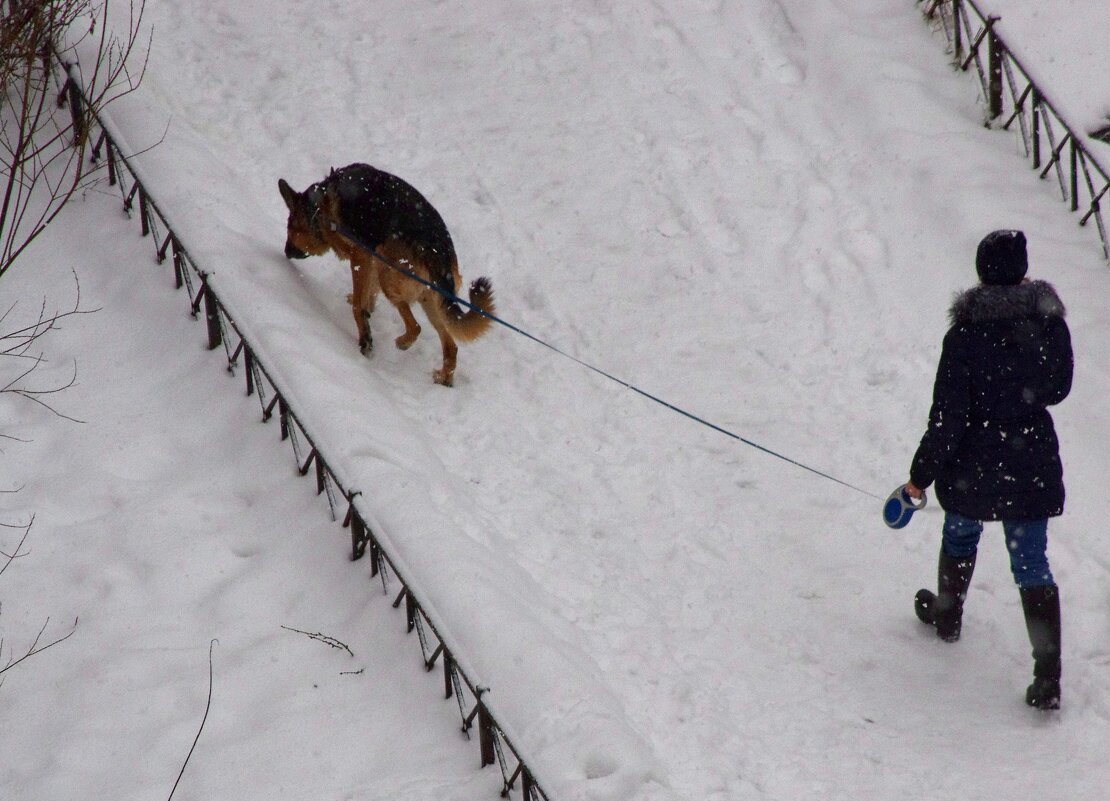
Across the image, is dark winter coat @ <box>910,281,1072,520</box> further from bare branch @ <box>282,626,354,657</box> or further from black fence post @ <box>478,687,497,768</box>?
bare branch @ <box>282,626,354,657</box>

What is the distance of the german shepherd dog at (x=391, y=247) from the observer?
6605 mm

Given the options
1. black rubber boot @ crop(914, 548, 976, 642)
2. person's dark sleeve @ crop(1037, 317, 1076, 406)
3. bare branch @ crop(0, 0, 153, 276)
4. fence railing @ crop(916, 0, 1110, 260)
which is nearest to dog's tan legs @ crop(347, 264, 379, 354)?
bare branch @ crop(0, 0, 153, 276)

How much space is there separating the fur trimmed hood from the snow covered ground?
1.64 meters

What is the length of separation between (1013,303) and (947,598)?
1.46 meters

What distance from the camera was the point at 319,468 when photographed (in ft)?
17.3

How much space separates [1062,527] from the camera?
5719 mm

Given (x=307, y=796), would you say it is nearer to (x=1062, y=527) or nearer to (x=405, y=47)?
(x=1062, y=527)

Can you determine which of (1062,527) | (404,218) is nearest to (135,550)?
(404,218)

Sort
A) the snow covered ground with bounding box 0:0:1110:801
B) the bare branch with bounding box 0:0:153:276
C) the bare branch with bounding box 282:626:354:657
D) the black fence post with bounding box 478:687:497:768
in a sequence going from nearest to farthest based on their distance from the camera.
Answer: the black fence post with bounding box 478:687:497:768
the snow covered ground with bounding box 0:0:1110:801
the bare branch with bounding box 282:626:354:657
the bare branch with bounding box 0:0:153:276

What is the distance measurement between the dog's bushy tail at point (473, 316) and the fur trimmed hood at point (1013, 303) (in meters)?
3.15

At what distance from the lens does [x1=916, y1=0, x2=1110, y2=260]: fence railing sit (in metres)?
7.38

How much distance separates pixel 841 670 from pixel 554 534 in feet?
5.39

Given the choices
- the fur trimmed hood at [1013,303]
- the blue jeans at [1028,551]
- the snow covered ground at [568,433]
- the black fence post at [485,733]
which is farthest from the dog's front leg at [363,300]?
the blue jeans at [1028,551]

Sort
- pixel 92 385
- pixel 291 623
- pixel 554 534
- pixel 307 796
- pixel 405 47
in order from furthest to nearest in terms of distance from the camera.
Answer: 1. pixel 405 47
2. pixel 92 385
3. pixel 554 534
4. pixel 291 623
5. pixel 307 796
